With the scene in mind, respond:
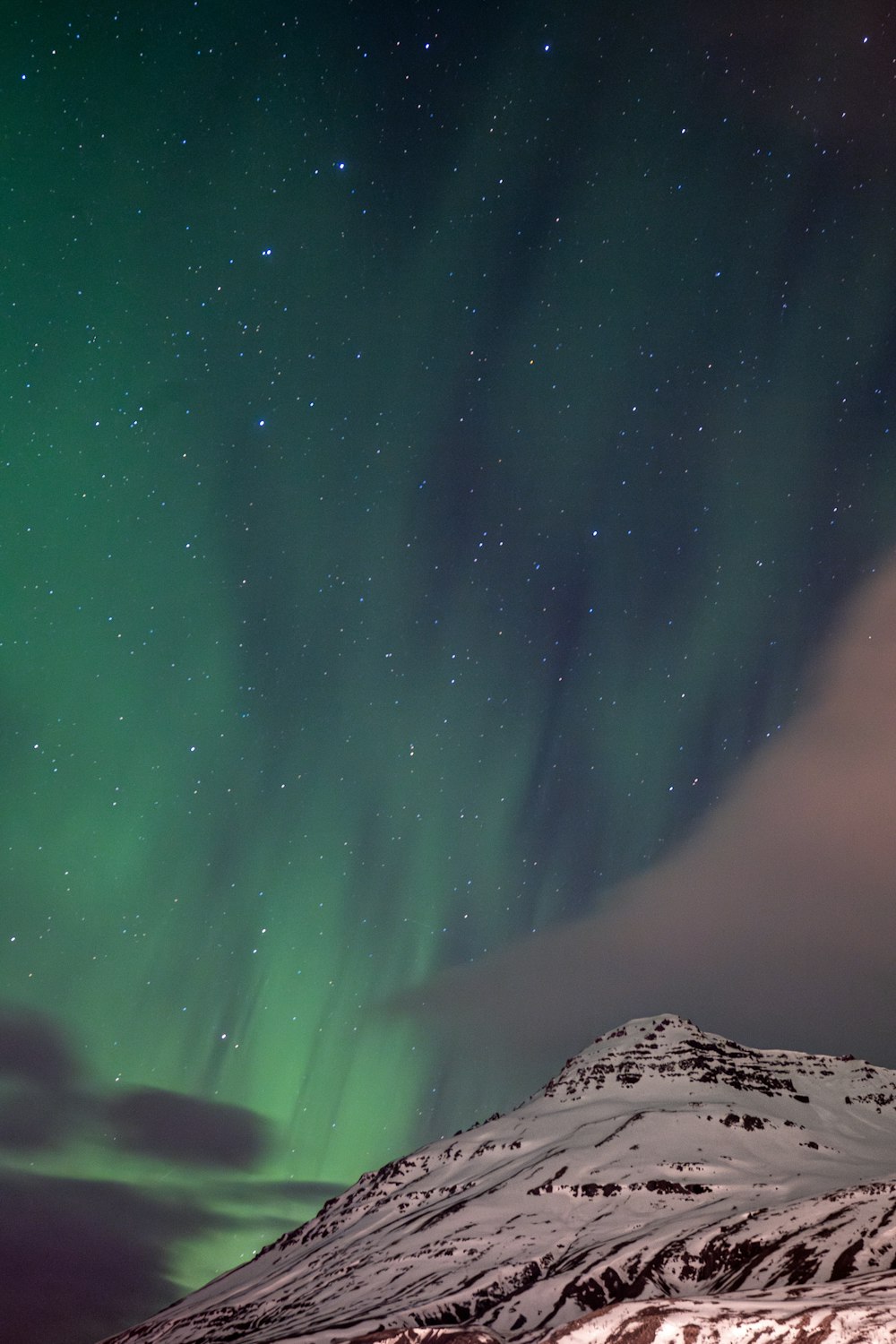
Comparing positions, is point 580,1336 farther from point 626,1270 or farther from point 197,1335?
point 197,1335

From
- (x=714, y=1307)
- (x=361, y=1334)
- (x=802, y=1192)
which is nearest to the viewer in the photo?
(x=714, y=1307)

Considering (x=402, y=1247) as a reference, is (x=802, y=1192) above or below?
above

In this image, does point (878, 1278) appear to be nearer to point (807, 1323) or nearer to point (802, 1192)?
point (807, 1323)

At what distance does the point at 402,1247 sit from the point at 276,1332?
40.3 metres

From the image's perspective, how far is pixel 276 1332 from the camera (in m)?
162

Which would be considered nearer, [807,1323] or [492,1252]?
[807,1323]

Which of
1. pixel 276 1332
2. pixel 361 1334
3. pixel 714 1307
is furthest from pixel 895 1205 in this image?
pixel 276 1332

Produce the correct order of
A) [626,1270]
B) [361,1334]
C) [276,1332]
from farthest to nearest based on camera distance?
[276,1332], [626,1270], [361,1334]

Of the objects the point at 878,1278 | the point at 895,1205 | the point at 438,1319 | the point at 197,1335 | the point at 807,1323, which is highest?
the point at 895,1205

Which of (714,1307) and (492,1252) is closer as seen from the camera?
(714,1307)

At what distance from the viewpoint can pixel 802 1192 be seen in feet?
575

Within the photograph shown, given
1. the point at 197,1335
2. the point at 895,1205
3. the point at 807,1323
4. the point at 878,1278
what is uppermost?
the point at 895,1205

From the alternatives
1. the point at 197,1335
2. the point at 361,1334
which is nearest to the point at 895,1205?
the point at 361,1334

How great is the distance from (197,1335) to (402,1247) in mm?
39534
